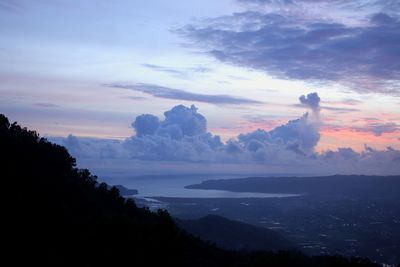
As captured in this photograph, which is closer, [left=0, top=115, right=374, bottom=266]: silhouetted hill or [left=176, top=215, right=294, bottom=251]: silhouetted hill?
[left=0, top=115, right=374, bottom=266]: silhouetted hill

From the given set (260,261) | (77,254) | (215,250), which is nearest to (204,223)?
(215,250)

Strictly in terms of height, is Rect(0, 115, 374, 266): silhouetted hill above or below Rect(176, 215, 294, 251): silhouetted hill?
above

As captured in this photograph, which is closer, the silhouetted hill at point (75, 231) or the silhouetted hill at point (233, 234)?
the silhouetted hill at point (75, 231)

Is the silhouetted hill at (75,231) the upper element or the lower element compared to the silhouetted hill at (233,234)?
upper

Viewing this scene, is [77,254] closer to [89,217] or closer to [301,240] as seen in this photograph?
[89,217]
